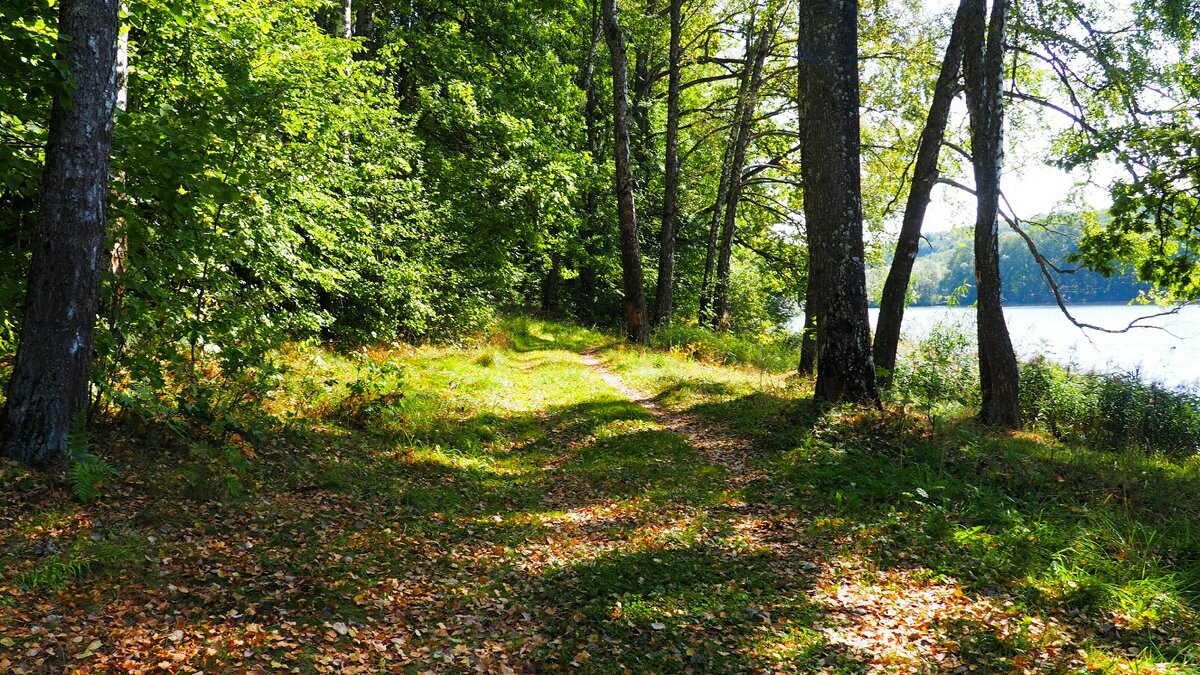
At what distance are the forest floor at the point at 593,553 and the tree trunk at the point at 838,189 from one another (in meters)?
0.83

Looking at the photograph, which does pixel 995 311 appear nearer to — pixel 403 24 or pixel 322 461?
pixel 322 461

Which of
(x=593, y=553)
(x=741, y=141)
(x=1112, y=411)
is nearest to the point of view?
(x=593, y=553)

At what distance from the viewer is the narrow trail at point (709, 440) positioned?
25.5 feet

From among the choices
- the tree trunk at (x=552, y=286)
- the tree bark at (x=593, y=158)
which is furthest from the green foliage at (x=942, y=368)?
the tree trunk at (x=552, y=286)

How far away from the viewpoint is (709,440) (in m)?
9.10

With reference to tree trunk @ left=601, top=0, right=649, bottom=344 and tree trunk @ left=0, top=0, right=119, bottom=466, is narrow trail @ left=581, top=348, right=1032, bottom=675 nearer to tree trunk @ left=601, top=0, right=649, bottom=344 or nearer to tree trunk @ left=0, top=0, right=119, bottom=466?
tree trunk @ left=0, top=0, right=119, bottom=466

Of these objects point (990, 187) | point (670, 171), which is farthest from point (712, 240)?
point (990, 187)

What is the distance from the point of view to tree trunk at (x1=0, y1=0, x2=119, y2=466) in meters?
4.56

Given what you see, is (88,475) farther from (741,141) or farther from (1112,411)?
(741,141)

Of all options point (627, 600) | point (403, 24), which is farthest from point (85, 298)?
point (403, 24)

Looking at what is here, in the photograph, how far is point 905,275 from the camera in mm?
11625

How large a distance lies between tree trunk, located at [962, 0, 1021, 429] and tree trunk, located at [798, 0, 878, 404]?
9.45 feet

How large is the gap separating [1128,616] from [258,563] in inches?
232

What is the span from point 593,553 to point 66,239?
15.4 feet
